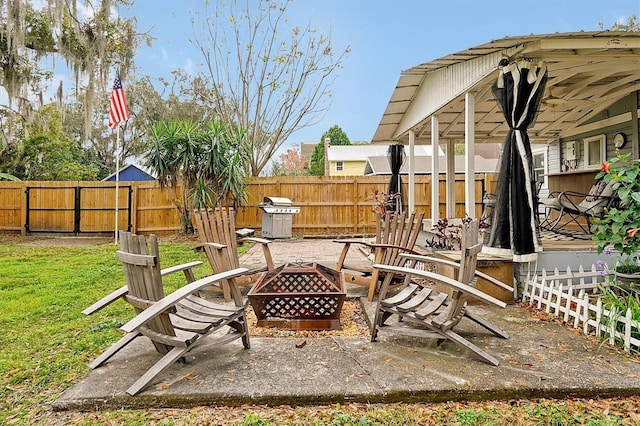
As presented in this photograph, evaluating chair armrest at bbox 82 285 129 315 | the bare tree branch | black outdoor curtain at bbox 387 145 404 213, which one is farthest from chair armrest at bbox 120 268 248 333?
the bare tree branch

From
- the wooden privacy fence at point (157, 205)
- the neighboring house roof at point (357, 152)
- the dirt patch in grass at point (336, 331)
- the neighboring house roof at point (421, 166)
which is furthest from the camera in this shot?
the neighboring house roof at point (357, 152)

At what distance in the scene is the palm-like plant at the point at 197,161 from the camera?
9203 millimetres

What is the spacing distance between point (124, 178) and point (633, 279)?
2393 centimetres

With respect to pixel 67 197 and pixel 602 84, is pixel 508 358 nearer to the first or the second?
pixel 602 84

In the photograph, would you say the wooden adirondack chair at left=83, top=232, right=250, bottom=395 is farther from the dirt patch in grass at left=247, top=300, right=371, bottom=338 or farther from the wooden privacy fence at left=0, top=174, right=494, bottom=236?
the wooden privacy fence at left=0, top=174, right=494, bottom=236

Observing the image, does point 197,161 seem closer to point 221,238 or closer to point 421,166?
point 221,238

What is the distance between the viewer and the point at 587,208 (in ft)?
15.9

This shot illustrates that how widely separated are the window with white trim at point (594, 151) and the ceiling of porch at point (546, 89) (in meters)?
0.42

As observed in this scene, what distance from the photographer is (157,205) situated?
35.7 feet

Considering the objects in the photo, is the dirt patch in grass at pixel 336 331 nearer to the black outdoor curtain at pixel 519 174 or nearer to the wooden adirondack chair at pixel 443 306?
the wooden adirondack chair at pixel 443 306

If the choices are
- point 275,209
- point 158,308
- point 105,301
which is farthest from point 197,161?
point 158,308

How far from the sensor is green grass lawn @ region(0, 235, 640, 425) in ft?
6.16

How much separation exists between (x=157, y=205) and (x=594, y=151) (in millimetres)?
10237

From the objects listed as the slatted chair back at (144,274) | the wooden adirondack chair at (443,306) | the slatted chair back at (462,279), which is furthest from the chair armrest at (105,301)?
the slatted chair back at (462,279)
